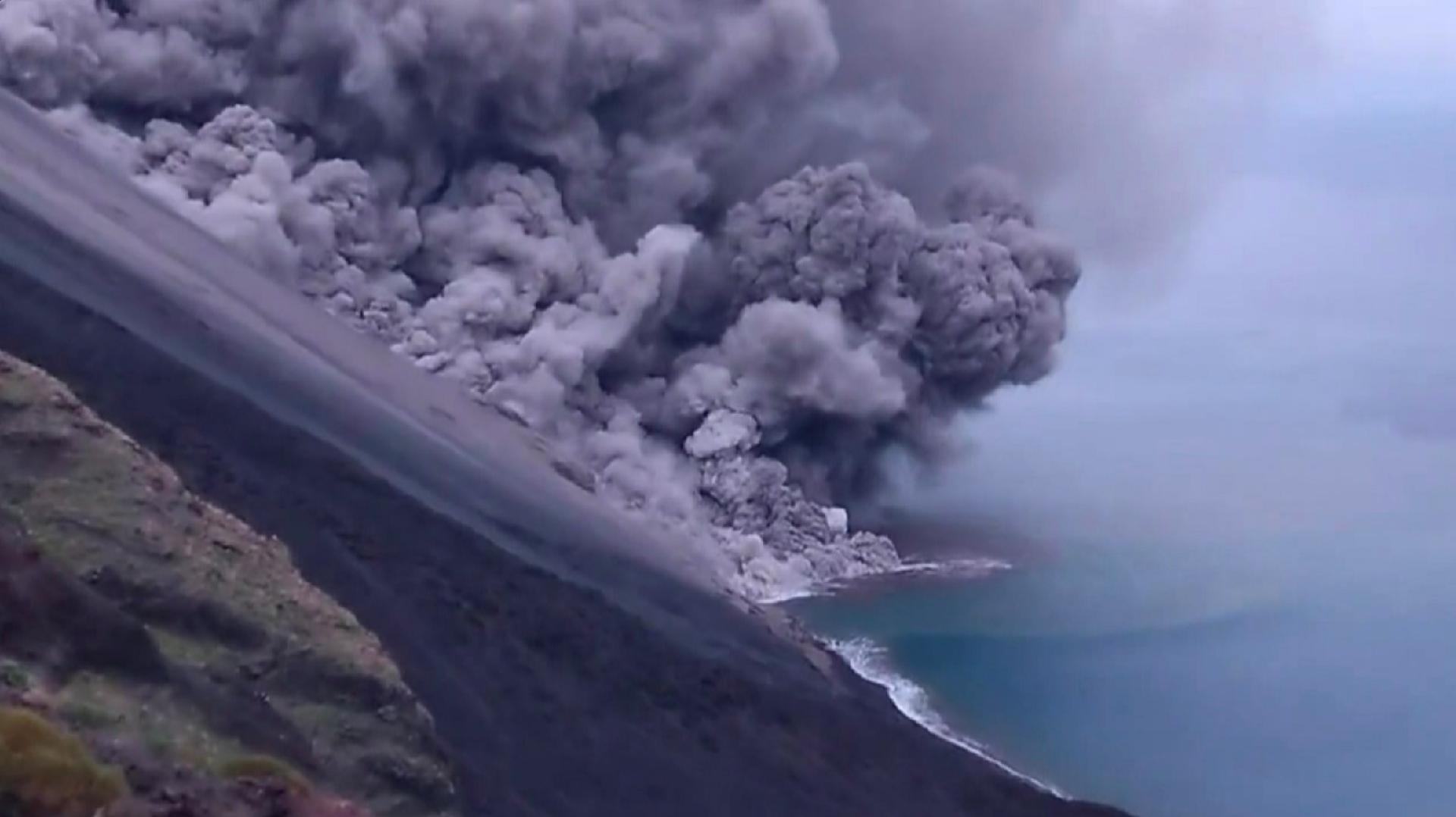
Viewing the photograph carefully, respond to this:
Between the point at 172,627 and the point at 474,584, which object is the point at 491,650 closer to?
the point at 474,584

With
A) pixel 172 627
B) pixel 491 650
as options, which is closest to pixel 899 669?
pixel 491 650

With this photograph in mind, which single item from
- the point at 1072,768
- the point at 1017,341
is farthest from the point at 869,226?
the point at 1072,768

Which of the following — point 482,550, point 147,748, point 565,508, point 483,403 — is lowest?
point 147,748

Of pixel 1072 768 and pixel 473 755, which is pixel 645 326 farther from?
pixel 473 755

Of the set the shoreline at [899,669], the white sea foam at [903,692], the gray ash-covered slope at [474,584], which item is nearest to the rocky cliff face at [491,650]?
the gray ash-covered slope at [474,584]

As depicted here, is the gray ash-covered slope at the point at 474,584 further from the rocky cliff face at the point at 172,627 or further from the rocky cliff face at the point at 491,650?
the rocky cliff face at the point at 172,627

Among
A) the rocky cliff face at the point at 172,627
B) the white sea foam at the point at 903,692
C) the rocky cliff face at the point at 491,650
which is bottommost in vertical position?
the rocky cliff face at the point at 172,627

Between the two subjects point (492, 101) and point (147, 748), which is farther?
point (492, 101)
